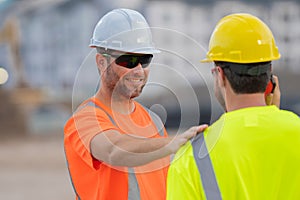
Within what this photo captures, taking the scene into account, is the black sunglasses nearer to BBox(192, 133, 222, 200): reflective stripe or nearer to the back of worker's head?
the back of worker's head

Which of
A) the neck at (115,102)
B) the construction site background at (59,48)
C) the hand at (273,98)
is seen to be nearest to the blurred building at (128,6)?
the construction site background at (59,48)

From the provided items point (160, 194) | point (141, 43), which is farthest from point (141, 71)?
point (160, 194)

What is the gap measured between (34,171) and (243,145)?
13419mm

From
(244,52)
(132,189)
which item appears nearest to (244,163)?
(244,52)

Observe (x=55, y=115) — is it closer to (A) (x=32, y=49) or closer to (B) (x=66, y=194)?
(A) (x=32, y=49)

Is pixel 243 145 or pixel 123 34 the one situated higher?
pixel 123 34

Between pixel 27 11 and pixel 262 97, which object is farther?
pixel 27 11

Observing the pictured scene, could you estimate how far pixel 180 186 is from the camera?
7.24 ft

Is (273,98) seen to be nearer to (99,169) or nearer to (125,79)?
(125,79)

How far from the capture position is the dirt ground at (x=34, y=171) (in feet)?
39.1

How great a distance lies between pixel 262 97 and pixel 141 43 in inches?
37.1

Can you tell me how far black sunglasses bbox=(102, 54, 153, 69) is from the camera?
300 cm

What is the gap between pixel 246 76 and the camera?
2256mm

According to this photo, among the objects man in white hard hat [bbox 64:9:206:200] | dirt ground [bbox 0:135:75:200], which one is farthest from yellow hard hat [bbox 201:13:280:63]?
dirt ground [bbox 0:135:75:200]
